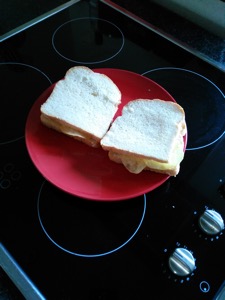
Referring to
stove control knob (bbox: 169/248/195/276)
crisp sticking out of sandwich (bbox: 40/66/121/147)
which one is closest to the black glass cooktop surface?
stove control knob (bbox: 169/248/195/276)

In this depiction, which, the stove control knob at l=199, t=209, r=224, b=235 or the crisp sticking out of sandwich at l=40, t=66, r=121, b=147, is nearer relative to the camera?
the stove control knob at l=199, t=209, r=224, b=235

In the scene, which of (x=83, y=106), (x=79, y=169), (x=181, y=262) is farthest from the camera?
(x=83, y=106)

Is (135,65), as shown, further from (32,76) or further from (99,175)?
(99,175)

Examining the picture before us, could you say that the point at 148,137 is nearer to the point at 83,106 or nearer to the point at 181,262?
the point at 83,106

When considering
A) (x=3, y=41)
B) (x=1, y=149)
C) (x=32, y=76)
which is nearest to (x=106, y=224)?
(x=1, y=149)

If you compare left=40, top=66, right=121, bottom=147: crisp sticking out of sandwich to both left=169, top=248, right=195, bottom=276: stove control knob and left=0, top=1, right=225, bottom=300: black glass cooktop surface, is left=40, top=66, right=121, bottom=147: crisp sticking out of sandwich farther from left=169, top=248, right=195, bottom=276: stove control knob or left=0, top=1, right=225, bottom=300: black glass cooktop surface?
left=169, top=248, right=195, bottom=276: stove control knob

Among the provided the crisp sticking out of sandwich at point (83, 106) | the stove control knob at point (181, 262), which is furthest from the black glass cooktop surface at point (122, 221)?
the crisp sticking out of sandwich at point (83, 106)

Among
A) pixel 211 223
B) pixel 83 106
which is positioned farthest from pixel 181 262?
pixel 83 106
